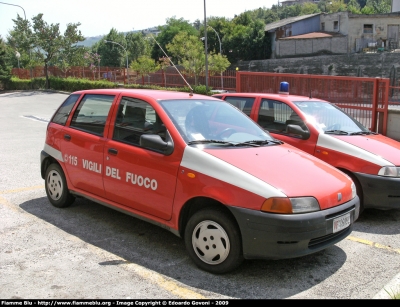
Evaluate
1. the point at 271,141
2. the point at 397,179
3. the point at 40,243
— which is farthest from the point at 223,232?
→ the point at 397,179

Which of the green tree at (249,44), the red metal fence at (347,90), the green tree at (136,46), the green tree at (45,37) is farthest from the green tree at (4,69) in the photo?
the green tree at (136,46)

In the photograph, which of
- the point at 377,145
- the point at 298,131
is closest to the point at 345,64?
the point at 377,145

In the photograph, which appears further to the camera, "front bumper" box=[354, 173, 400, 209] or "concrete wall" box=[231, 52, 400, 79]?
"concrete wall" box=[231, 52, 400, 79]

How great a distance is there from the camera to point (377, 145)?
6262mm

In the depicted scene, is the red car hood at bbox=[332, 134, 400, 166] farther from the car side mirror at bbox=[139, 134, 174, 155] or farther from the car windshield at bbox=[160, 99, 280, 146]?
the car side mirror at bbox=[139, 134, 174, 155]

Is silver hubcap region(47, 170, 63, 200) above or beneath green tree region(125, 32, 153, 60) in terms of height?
beneath

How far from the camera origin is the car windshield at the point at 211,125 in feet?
15.0

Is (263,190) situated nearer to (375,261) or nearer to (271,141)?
(271,141)

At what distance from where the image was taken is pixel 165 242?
16.1 feet

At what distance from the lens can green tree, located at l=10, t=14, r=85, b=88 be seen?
40.3m

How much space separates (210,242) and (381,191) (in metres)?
2.74

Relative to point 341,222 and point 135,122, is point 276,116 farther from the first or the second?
point 341,222

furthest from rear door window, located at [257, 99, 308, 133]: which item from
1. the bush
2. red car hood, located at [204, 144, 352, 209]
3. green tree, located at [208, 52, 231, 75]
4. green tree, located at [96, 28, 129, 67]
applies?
green tree, located at [96, 28, 129, 67]

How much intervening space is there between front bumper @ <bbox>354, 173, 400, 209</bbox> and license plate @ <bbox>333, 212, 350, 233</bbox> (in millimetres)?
1640
